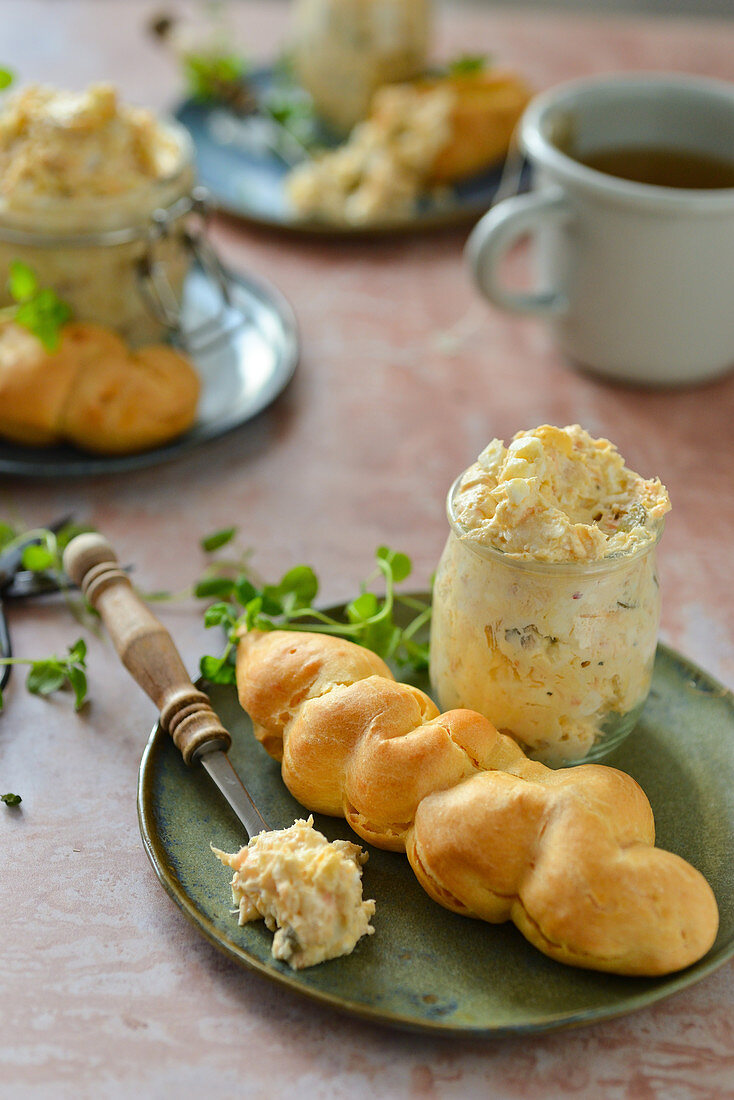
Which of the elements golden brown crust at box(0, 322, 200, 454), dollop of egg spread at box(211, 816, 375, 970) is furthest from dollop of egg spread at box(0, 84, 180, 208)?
dollop of egg spread at box(211, 816, 375, 970)

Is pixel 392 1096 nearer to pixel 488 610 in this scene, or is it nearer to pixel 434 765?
pixel 434 765

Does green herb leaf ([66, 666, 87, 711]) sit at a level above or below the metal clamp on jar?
below

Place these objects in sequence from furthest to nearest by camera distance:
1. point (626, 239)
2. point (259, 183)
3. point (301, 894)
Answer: point (259, 183) < point (626, 239) < point (301, 894)

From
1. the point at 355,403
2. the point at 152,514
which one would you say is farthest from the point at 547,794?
the point at 355,403

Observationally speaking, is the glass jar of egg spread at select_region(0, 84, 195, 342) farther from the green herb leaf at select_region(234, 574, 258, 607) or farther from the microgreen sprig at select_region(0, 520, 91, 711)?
the green herb leaf at select_region(234, 574, 258, 607)

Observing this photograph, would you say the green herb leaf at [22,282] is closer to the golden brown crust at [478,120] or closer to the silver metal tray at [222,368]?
the silver metal tray at [222,368]

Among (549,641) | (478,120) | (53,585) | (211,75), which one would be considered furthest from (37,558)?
(211,75)

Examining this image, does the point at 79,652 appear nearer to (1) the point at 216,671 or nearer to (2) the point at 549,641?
(1) the point at 216,671
